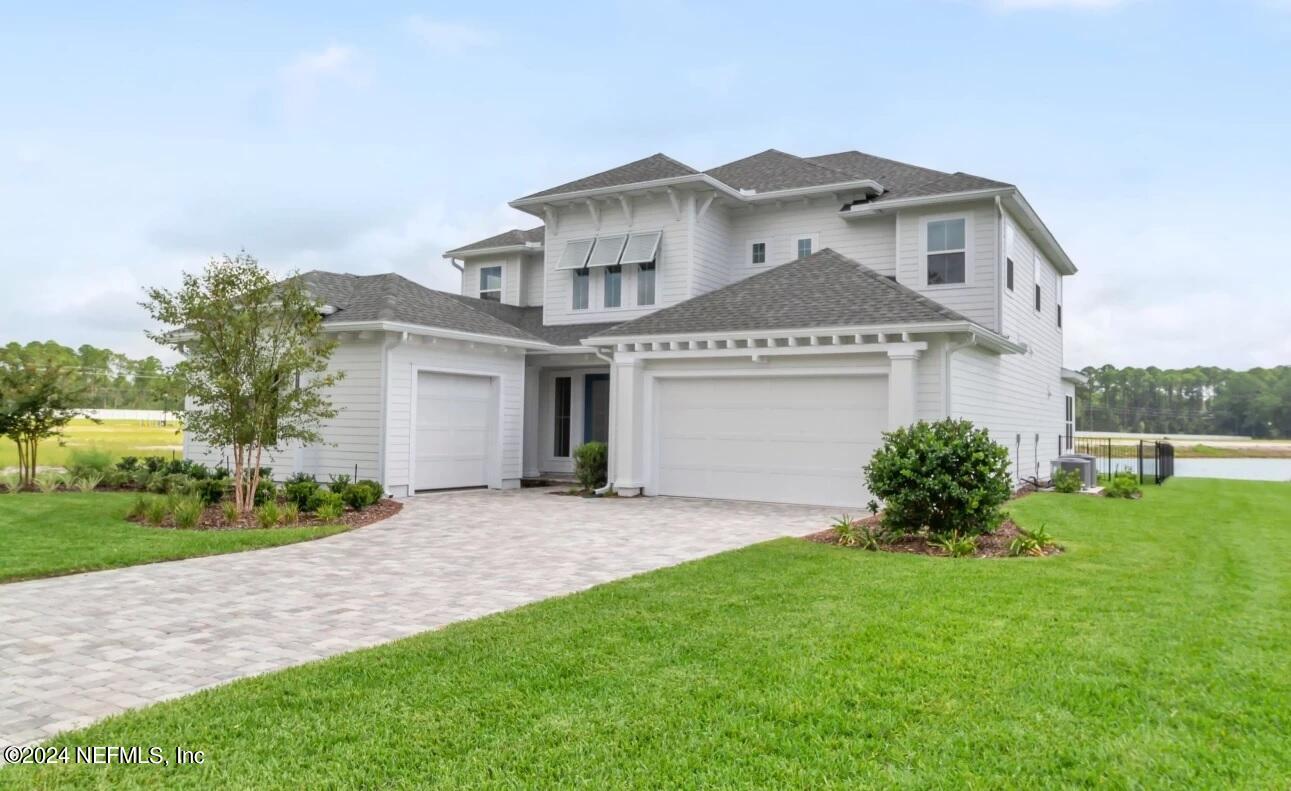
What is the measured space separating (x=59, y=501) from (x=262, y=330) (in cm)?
477

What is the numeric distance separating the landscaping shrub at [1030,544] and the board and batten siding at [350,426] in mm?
10520

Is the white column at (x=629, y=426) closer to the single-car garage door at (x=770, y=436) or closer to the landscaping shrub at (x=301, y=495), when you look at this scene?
the single-car garage door at (x=770, y=436)

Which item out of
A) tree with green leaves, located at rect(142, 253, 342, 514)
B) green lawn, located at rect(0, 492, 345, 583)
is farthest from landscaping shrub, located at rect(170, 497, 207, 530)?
tree with green leaves, located at rect(142, 253, 342, 514)

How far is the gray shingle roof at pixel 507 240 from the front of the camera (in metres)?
22.0

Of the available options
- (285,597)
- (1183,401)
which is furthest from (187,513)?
(1183,401)

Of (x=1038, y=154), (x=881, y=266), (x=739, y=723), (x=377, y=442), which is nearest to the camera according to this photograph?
(x=739, y=723)

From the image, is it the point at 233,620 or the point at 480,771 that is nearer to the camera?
the point at 480,771

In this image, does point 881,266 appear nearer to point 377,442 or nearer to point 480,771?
point 377,442

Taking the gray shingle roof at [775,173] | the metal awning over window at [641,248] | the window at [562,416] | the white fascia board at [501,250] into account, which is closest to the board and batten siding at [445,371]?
the window at [562,416]

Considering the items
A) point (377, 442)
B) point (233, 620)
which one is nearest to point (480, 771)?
point (233, 620)

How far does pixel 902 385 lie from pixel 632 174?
29.2 ft

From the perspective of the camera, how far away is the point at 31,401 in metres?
15.0

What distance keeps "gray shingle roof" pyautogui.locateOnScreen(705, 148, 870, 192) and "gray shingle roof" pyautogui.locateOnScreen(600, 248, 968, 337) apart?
289 centimetres

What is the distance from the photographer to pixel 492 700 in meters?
4.01
